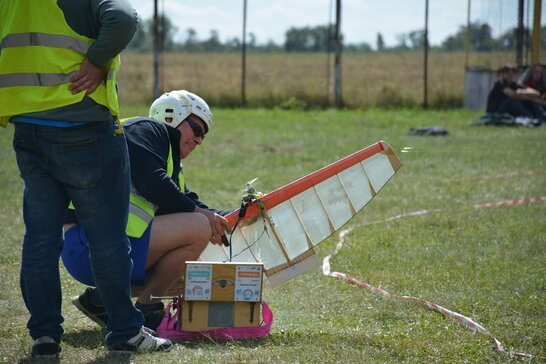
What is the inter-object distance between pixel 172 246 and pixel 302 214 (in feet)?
3.31

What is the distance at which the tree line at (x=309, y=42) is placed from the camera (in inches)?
981

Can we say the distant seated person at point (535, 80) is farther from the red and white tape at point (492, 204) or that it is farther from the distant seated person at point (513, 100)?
the red and white tape at point (492, 204)

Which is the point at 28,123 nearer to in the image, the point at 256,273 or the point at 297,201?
A: the point at 256,273

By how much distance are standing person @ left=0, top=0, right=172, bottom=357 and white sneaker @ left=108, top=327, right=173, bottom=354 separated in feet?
0.68

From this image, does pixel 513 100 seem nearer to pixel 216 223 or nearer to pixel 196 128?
pixel 196 128

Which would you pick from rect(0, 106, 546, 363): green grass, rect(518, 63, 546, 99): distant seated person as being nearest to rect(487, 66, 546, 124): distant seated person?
rect(518, 63, 546, 99): distant seated person

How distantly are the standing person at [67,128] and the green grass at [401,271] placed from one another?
0.54m

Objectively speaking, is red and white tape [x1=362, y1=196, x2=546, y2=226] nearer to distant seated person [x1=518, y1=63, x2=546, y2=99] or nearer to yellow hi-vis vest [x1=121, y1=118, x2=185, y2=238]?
yellow hi-vis vest [x1=121, y1=118, x2=185, y2=238]

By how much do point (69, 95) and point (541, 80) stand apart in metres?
18.4

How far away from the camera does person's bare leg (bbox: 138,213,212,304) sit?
5117mm

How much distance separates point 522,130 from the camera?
749 inches

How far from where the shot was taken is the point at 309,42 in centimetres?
9194

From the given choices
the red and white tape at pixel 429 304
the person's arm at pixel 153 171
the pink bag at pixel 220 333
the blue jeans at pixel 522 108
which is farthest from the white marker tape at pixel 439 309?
the blue jeans at pixel 522 108

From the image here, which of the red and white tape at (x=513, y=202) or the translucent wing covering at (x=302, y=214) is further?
the red and white tape at (x=513, y=202)
